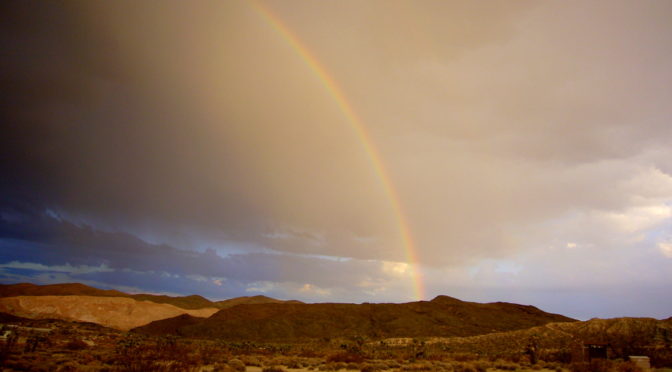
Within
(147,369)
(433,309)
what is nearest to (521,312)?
(433,309)

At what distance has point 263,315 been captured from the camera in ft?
375

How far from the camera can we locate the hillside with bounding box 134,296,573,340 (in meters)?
96.7

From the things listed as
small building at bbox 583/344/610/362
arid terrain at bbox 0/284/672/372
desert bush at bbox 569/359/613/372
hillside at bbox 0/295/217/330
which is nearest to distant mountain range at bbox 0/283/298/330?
hillside at bbox 0/295/217/330

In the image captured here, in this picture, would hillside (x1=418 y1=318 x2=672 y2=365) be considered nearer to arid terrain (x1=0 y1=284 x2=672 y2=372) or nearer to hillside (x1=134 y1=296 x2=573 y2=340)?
arid terrain (x1=0 y1=284 x2=672 y2=372)

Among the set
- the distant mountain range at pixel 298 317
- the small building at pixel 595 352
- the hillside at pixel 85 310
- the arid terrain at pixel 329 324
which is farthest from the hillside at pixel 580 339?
the hillside at pixel 85 310

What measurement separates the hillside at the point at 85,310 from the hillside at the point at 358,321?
6342 millimetres

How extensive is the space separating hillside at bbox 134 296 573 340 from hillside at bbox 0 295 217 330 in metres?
6.34

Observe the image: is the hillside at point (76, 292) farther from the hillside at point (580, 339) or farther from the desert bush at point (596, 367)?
the desert bush at point (596, 367)

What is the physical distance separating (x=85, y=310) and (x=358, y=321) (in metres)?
72.7

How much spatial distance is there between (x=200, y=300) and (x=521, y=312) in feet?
453

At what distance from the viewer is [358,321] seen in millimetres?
107938

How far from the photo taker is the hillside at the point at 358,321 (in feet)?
317

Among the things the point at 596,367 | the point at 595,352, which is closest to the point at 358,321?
the point at 595,352

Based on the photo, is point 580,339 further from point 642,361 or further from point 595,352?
point 642,361
